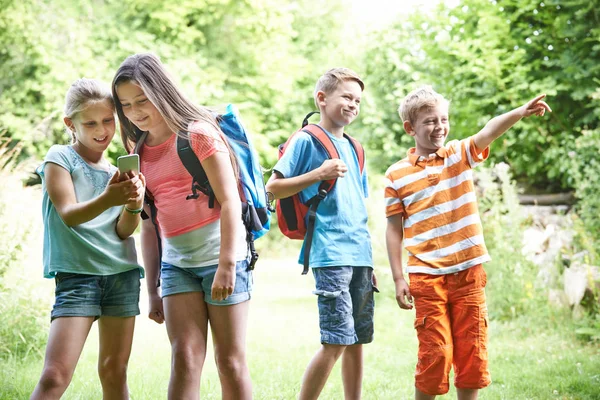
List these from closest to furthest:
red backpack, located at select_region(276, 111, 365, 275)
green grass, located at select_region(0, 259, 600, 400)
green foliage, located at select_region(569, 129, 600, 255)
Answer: red backpack, located at select_region(276, 111, 365, 275)
green grass, located at select_region(0, 259, 600, 400)
green foliage, located at select_region(569, 129, 600, 255)

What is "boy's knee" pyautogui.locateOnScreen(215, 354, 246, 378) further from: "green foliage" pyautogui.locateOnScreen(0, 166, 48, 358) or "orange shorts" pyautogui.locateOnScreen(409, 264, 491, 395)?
"green foliage" pyautogui.locateOnScreen(0, 166, 48, 358)

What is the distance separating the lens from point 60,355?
2.72 metres

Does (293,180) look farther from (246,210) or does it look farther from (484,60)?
(484,60)

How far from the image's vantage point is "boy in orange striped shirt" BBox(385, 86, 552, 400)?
317 centimetres

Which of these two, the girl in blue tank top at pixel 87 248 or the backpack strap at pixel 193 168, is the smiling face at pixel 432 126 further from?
the girl in blue tank top at pixel 87 248

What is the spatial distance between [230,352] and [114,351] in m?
0.56

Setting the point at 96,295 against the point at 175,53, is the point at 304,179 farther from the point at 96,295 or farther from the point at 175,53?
the point at 175,53

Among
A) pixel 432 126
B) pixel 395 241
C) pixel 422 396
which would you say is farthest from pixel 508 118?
pixel 422 396

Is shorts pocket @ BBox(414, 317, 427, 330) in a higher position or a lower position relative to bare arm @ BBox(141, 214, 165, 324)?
lower

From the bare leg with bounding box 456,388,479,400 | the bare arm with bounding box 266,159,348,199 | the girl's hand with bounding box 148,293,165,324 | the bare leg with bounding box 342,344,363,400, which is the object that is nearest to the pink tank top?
the girl's hand with bounding box 148,293,165,324

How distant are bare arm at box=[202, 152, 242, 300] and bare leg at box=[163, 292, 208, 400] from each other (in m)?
0.18

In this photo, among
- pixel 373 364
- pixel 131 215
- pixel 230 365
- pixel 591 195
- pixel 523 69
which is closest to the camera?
pixel 230 365

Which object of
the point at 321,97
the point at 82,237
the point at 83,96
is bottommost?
the point at 82,237

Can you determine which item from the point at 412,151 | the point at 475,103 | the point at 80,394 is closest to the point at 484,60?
the point at 475,103
